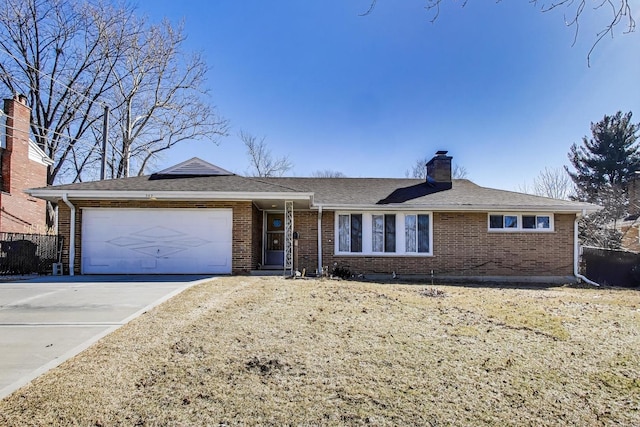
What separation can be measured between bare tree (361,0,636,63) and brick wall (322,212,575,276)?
981cm

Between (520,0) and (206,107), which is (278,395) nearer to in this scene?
(520,0)

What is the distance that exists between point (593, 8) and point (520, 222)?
36.3ft

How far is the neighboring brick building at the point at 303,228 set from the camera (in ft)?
37.4

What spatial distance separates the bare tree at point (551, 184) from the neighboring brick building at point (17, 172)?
36.0 meters

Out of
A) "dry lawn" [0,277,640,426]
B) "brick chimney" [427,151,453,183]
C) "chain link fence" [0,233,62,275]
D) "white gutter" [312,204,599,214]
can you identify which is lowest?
"dry lawn" [0,277,640,426]

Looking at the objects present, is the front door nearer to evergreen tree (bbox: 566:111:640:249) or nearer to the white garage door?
the white garage door

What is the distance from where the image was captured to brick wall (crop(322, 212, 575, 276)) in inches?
497

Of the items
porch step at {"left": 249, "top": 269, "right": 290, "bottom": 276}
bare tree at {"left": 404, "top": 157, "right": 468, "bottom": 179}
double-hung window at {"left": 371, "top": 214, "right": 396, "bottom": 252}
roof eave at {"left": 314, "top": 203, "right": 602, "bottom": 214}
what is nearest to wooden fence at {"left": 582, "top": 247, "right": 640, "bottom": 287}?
roof eave at {"left": 314, "top": 203, "right": 602, "bottom": 214}

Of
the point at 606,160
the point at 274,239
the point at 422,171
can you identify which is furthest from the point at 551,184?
the point at 274,239

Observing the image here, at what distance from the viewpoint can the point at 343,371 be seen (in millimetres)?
3773

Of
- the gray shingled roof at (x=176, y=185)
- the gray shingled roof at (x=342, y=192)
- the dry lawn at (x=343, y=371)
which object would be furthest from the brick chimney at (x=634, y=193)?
the gray shingled roof at (x=176, y=185)

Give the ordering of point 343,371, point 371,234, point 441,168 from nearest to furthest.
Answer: point 343,371 < point 371,234 < point 441,168

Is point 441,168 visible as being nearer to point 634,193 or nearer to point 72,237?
point 72,237

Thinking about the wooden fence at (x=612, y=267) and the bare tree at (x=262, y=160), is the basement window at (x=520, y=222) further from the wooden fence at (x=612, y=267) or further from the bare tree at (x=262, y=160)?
the bare tree at (x=262, y=160)
